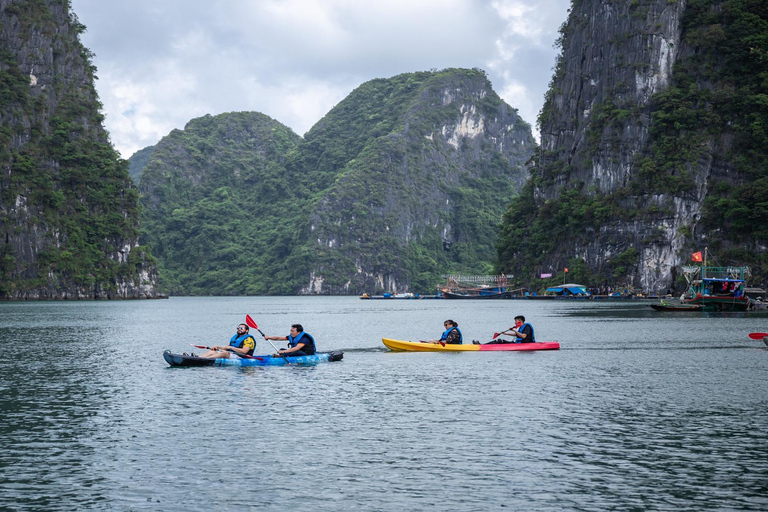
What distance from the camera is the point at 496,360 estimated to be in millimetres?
37875

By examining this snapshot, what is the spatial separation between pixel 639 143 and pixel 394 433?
12429cm

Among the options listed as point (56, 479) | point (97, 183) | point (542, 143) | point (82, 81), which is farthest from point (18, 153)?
point (56, 479)

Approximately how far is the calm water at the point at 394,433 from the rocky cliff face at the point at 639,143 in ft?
301

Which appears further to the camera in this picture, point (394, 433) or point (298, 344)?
point (298, 344)

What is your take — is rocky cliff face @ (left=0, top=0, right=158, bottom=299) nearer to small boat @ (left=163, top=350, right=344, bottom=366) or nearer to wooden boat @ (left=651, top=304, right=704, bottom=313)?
wooden boat @ (left=651, top=304, right=704, bottom=313)

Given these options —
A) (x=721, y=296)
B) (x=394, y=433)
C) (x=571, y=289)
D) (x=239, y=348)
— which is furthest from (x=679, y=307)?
(x=394, y=433)

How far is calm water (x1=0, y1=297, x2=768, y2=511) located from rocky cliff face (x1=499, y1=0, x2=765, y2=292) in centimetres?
9185

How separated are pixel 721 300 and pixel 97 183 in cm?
11662

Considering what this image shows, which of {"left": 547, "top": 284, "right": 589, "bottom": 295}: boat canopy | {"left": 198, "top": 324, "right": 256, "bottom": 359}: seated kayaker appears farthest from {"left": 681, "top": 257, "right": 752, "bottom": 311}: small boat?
{"left": 198, "top": 324, "right": 256, "bottom": 359}: seated kayaker

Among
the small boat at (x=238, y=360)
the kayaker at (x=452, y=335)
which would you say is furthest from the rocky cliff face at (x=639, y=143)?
the small boat at (x=238, y=360)

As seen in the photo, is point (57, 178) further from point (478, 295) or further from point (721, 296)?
point (721, 296)

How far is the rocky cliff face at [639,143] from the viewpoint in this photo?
124500 millimetres

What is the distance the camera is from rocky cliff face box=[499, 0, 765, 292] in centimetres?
12450

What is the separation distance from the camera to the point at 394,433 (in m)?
20.6
